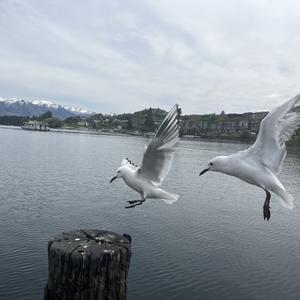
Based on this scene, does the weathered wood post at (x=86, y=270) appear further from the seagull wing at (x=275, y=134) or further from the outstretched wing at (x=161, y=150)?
the seagull wing at (x=275, y=134)

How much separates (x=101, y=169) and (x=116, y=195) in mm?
15451

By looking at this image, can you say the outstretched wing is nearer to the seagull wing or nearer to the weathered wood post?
the seagull wing

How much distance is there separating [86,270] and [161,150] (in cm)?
286

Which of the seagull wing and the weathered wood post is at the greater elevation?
the seagull wing

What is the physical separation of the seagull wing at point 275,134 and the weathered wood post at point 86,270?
3.34 meters

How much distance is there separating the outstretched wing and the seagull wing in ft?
4.72

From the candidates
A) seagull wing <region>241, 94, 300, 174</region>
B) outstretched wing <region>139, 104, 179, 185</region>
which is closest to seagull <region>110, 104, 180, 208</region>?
outstretched wing <region>139, 104, 179, 185</region>

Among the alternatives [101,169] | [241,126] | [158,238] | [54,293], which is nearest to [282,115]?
[54,293]

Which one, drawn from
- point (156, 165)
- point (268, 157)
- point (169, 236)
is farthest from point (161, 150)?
point (169, 236)

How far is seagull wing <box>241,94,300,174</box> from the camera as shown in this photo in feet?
23.3

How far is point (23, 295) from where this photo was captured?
13.8 m

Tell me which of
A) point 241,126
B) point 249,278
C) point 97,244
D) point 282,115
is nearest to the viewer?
point 97,244

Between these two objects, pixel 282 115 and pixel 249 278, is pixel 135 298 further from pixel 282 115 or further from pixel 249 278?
pixel 282 115

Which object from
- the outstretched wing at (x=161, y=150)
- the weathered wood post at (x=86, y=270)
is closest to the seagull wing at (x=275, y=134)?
the outstretched wing at (x=161, y=150)
